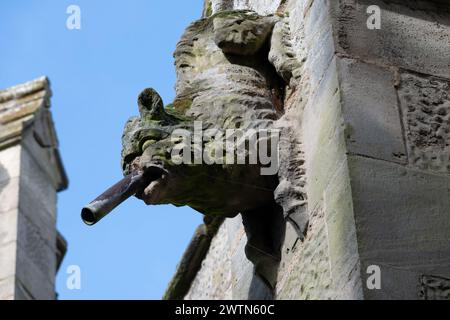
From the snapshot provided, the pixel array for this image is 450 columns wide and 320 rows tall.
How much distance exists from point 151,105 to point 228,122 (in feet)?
0.91

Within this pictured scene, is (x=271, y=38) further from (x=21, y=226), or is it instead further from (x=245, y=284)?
(x=21, y=226)

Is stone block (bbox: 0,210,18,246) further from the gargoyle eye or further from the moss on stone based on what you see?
the gargoyle eye

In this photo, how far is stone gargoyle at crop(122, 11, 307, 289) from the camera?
18.8ft

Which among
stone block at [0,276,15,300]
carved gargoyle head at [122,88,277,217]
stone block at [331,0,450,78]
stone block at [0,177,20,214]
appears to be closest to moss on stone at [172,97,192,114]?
carved gargoyle head at [122,88,277,217]

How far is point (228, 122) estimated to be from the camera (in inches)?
231

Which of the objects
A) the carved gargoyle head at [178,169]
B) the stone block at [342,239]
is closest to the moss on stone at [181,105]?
the carved gargoyle head at [178,169]

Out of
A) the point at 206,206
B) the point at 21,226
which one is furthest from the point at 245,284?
the point at 21,226

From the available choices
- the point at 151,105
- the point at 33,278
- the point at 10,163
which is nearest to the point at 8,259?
the point at 33,278

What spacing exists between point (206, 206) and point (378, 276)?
102 cm

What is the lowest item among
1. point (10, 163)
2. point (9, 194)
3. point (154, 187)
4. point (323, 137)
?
point (154, 187)

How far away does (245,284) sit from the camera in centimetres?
675

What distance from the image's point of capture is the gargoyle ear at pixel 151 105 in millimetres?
5820

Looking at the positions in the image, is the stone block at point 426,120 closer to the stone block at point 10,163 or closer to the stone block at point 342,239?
the stone block at point 342,239

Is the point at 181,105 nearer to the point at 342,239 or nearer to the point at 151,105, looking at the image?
the point at 151,105
